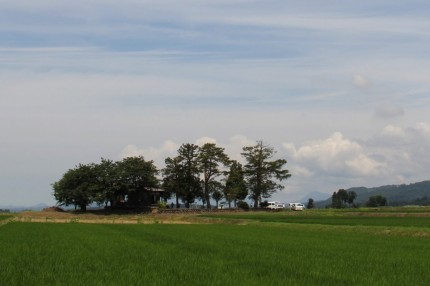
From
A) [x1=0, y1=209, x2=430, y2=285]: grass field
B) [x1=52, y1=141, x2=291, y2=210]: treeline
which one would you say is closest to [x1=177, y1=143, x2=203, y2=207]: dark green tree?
[x1=52, y1=141, x2=291, y2=210]: treeline

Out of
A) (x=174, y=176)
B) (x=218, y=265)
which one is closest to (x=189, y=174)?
(x=174, y=176)

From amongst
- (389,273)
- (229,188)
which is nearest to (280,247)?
(389,273)

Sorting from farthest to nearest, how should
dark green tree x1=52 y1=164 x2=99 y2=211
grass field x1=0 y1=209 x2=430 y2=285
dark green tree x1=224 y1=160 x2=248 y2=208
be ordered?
dark green tree x1=224 y1=160 x2=248 y2=208 → dark green tree x1=52 y1=164 x2=99 y2=211 → grass field x1=0 y1=209 x2=430 y2=285

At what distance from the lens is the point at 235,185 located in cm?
10419

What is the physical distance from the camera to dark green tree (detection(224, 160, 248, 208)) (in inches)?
4065

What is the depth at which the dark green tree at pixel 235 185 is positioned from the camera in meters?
103

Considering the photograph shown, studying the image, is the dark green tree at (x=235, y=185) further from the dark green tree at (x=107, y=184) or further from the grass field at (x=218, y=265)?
the grass field at (x=218, y=265)

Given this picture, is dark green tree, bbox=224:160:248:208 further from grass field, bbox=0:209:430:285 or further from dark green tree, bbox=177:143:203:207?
grass field, bbox=0:209:430:285

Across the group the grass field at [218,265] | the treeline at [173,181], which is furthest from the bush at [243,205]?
the grass field at [218,265]

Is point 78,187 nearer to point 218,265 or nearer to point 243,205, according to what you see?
point 243,205

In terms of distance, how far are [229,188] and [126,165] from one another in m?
21.0

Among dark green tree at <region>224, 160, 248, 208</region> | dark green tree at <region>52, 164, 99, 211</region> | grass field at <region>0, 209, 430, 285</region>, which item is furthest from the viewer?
dark green tree at <region>224, 160, 248, 208</region>

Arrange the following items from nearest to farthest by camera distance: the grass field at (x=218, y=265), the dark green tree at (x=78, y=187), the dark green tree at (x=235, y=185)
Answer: the grass field at (x=218, y=265) → the dark green tree at (x=78, y=187) → the dark green tree at (x=235, y=185)

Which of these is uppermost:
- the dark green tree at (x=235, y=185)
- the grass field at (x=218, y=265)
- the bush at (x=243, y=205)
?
the dark green tree at (x=235, y=185)
